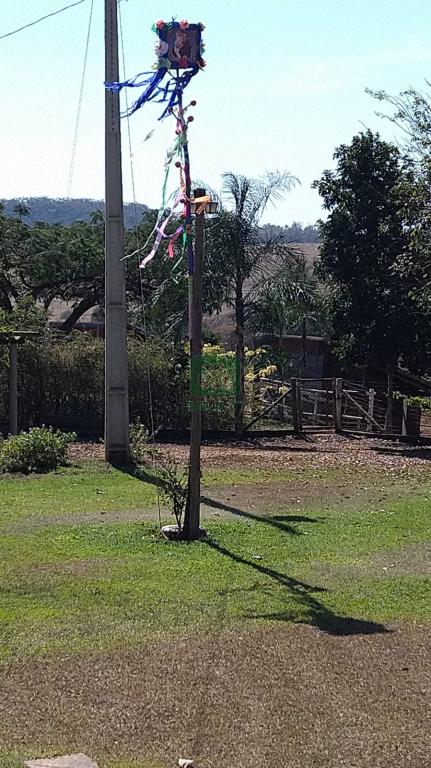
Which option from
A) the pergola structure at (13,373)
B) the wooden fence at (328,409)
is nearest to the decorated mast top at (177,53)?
the pergola structure at (13,373)

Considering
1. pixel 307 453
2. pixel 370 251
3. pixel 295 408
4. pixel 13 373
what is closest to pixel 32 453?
pixel 13 373

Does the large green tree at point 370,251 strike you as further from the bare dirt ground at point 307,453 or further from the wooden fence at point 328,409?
the bare dirt ground at point 307,453

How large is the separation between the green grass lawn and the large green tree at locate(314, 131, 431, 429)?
9709 millimetres

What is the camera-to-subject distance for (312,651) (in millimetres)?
5938

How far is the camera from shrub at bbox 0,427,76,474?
47.4 ft

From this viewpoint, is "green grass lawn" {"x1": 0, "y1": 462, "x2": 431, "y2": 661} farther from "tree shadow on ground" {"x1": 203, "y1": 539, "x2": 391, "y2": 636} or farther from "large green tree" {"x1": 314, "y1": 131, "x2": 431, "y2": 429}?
"large green tree" {"x1": 314, "y1": 131, "x2": 431, "y2": 429}

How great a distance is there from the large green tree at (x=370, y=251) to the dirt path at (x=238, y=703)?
49.2 feet

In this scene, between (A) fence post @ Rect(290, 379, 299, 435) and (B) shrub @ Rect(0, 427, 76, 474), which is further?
(A) fence post @ Rect(290, 379, 299, 435)

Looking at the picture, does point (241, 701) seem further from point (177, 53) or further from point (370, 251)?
point (370, 251)

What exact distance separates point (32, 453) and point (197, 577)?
7.35 meters

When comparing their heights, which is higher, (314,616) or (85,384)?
(85,384)

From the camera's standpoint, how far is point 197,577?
7.72 metres

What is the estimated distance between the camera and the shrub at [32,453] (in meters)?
14.4

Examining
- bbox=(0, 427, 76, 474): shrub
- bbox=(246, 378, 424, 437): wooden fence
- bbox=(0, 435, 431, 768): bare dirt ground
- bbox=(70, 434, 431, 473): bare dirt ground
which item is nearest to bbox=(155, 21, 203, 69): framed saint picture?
bbox=(0, 435, 431, 768): bare dirt ground
